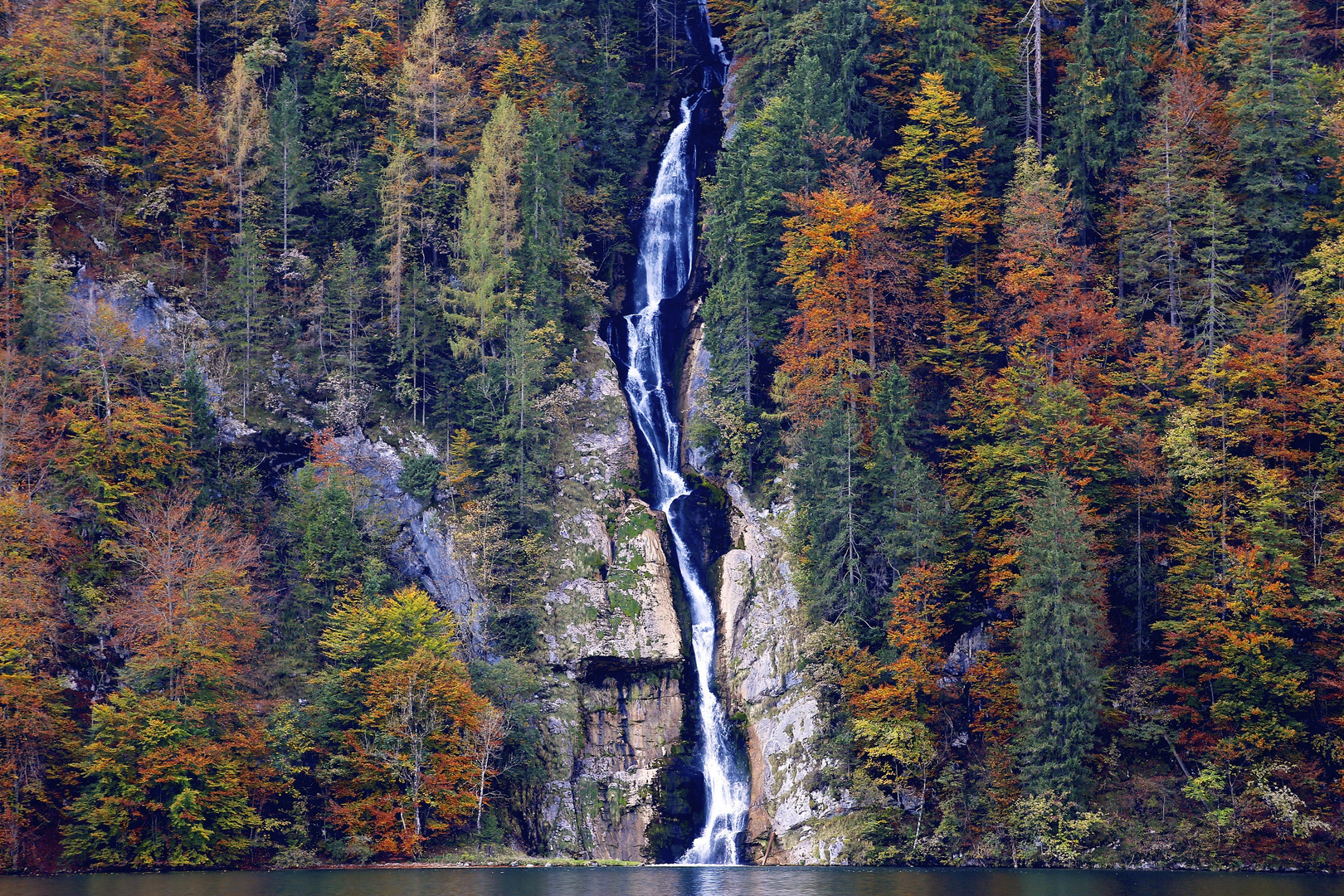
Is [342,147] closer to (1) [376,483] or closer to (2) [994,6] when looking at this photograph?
(1) [376,483]

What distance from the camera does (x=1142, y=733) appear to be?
47.3m

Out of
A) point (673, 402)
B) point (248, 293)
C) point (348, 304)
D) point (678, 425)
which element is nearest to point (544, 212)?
point (348, 304)

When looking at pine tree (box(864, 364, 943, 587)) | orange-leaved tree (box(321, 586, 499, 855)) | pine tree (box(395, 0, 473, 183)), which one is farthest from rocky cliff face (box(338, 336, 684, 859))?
pine tree (box(395, 0, 473, 183))

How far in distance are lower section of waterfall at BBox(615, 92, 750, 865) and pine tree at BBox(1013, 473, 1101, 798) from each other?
12228 millimetres

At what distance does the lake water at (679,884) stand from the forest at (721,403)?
10.7 ft

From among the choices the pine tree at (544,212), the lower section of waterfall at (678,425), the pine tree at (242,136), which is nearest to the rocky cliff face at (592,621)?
the lower section of waterfall at (678,425)

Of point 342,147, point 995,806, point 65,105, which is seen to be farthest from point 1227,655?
point 65,105

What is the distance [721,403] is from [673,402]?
4.70 meters

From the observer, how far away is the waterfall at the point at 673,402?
5125 centimetres

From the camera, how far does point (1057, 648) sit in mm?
46219

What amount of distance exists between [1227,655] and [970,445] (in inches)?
537

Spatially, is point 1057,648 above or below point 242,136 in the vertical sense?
below

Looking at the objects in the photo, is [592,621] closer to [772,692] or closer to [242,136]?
[772,692]

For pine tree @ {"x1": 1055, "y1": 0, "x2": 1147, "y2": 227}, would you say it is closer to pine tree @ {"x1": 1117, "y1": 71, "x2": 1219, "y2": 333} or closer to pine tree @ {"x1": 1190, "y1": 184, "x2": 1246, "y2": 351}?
pine tree @ {"x1": 1117, "y1": 71, "x2": 1219, "y2": 333}
